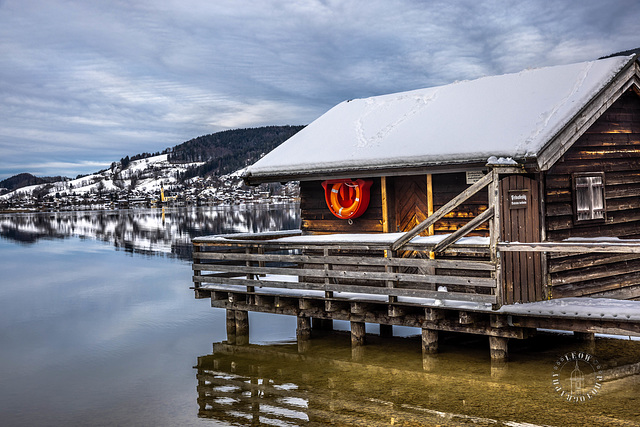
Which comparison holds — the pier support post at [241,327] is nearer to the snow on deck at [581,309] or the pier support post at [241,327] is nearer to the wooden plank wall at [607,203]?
the snow on deck at [581,309]

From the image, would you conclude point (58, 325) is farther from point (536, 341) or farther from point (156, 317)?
point (536, 341)

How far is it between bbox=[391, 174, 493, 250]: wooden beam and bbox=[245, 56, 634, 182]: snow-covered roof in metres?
0.93

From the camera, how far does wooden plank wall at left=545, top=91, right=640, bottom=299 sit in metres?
12.9

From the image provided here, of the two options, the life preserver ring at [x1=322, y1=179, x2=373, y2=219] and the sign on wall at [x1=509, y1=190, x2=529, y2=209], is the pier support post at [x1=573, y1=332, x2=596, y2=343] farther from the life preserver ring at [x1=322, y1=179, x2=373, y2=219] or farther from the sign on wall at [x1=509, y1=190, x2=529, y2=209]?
the life preserver ring at [x1=322, y1=179, x2=373, y2=219]

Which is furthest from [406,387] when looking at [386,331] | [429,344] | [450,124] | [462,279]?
[450,124]

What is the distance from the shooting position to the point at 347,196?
15414 millimetres

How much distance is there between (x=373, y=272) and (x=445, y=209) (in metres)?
2.17

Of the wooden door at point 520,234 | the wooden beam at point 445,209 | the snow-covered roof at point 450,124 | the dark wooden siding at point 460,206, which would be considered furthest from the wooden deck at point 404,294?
the snow-covered roof at point 450,124

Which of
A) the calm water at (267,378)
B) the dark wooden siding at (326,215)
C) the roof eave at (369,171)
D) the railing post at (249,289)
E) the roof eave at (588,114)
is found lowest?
the calm water at (267,378)

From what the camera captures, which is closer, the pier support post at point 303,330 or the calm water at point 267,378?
the calm water at point 267,378

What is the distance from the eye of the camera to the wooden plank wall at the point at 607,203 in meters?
12.9

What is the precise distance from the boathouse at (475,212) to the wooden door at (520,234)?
0.09 feet

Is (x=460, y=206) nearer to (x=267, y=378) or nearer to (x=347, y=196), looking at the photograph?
(x=347, y=196)

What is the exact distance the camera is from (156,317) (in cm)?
2208
